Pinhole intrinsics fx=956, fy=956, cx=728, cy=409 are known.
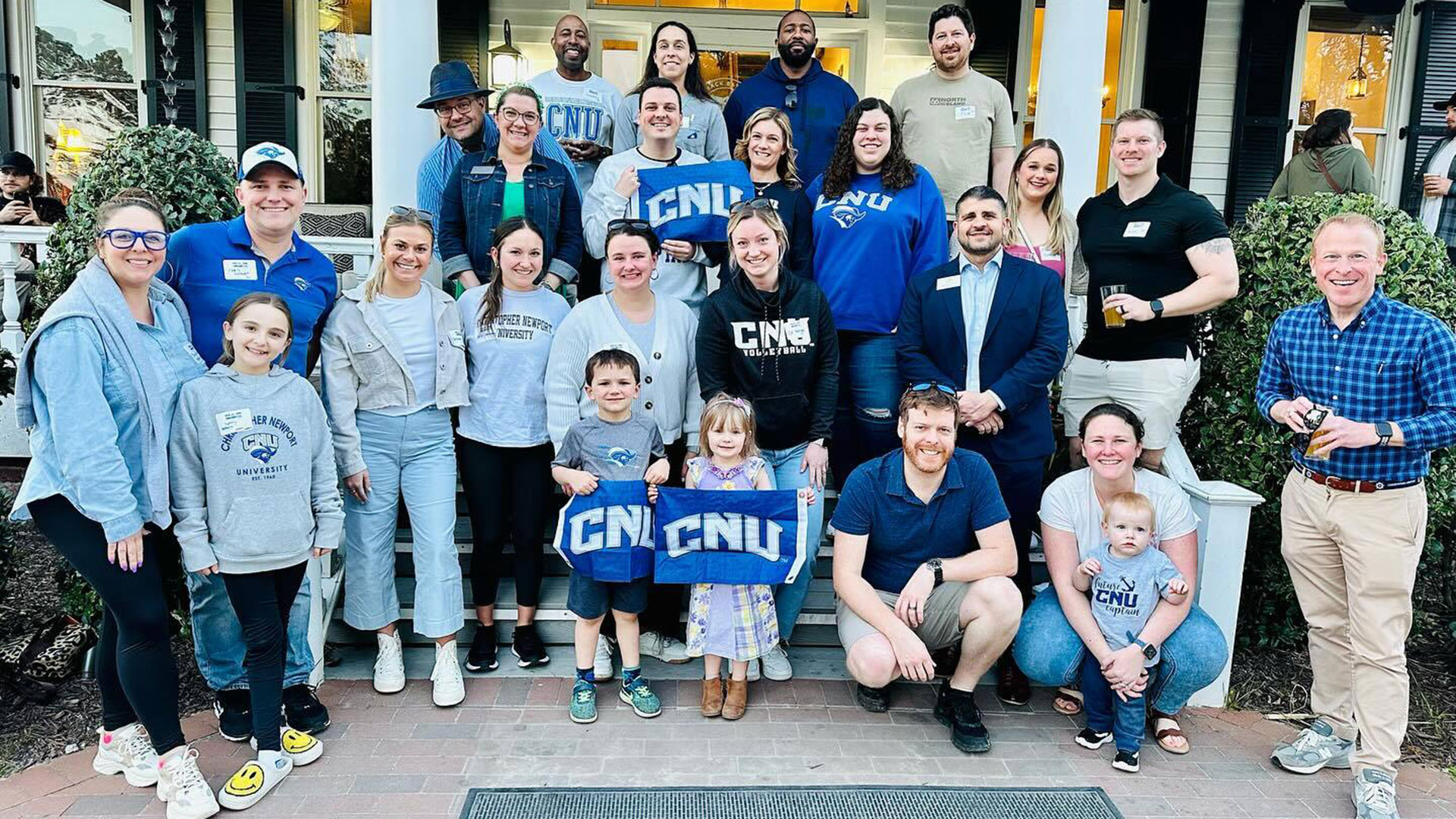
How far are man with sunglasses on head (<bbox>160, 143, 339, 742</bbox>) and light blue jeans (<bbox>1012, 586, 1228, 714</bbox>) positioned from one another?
259 cm

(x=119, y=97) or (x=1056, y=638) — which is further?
(x=119, y=97)

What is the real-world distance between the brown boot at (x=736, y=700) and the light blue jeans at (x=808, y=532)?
33cm

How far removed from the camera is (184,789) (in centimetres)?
289

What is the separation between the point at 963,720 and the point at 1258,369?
6.57ft

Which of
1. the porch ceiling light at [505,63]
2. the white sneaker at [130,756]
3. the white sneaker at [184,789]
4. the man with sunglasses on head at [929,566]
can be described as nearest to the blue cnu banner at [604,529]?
the man with sunglasses on head at [929,566]

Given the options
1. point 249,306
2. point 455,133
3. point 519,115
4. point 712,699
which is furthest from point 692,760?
point 455,133

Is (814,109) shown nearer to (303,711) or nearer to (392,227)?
(392,227)

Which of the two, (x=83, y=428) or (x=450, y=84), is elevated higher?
(x=450, y=84)

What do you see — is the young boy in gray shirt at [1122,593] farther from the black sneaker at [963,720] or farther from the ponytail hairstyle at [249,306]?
the ponytail hairstyle at [249,306]

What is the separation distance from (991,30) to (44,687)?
782 cm

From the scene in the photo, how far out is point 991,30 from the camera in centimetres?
807

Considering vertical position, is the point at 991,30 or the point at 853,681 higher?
the point at 991,30

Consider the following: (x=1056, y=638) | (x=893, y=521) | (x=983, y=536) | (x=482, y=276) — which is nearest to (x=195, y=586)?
(x=482, y=276)

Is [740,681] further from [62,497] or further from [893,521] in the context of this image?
[62,497]
